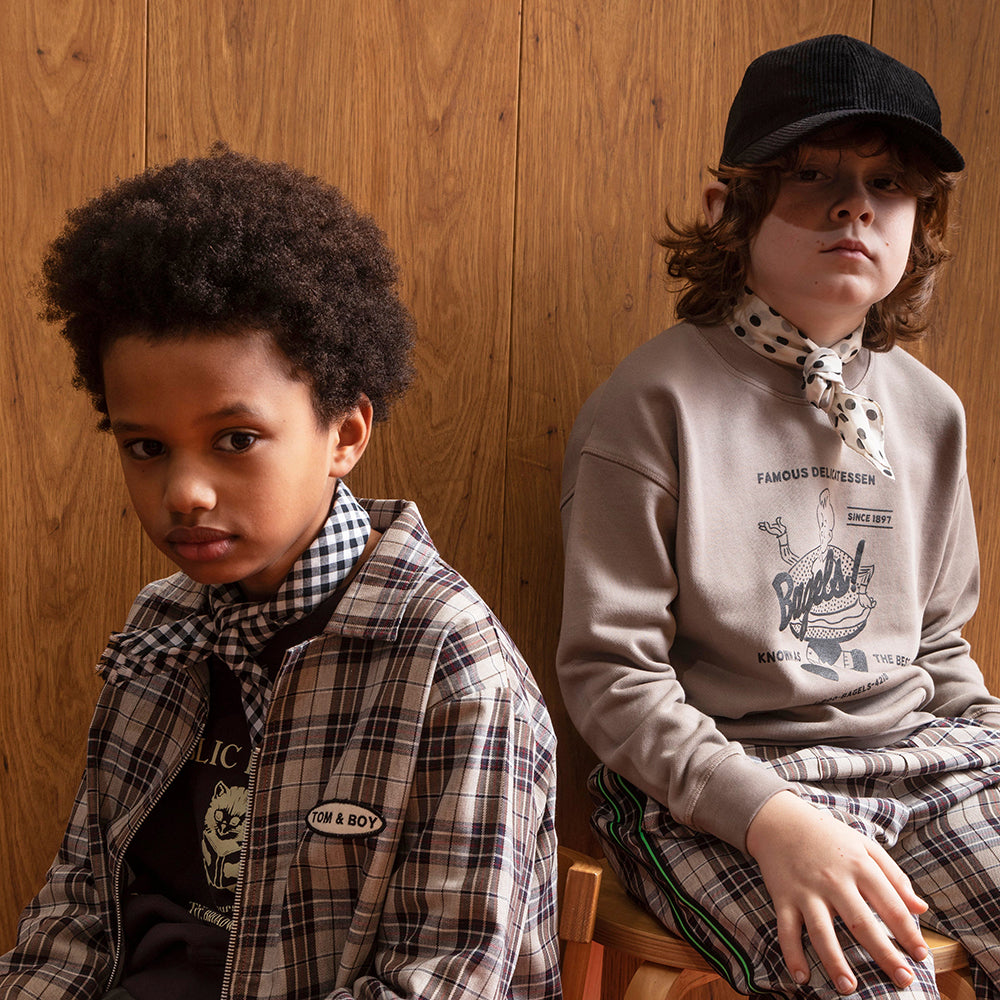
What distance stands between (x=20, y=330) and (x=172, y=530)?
1.54 ft

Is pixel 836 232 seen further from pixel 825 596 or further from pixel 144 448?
pixel 144 448

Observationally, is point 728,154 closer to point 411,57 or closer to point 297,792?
point 411,57

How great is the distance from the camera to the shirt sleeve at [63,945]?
2.63ft

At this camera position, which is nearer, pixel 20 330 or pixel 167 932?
pixel 167 932

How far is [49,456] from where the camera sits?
1093mm

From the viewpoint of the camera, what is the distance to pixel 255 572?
800 millimetres

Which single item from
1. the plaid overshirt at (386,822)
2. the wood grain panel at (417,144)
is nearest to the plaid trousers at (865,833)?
the plaid overshirt at (386,822)

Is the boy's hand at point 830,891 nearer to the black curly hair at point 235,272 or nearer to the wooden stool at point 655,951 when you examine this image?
the wooden stool at point 655,951

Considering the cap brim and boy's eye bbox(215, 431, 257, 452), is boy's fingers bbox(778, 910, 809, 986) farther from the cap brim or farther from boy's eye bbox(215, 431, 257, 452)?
the cap brim

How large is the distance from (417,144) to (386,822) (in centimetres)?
78

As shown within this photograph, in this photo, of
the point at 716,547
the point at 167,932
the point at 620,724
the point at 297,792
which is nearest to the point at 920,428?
the point at 716,547

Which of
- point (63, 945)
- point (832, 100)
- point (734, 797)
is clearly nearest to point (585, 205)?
point (832, 100)

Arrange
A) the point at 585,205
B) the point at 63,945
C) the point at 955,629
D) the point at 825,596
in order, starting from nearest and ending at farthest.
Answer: the point at 63,945
the point at 825,596
the point at 955,629
the point at 585,205

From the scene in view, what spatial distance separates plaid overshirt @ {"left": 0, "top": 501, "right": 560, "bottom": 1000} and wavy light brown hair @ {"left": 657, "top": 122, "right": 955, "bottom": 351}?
479 millimetres
